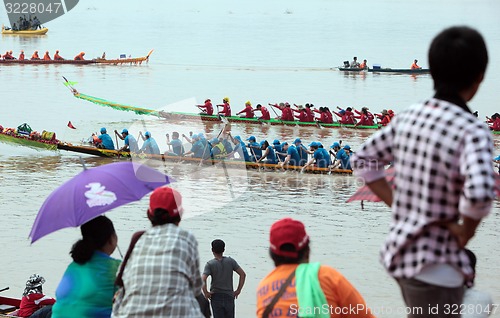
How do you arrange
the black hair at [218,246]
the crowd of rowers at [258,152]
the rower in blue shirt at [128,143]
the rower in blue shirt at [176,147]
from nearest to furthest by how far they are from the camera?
the black hair at [218,246] < the crowd of rowers at [258,152] < the rower in blue shirt at [176,147] < the rower in blue shirt at [128,143]

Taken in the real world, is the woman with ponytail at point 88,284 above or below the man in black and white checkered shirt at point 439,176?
below

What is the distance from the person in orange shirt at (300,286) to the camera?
3.48 m

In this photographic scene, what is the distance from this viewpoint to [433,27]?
77750mm

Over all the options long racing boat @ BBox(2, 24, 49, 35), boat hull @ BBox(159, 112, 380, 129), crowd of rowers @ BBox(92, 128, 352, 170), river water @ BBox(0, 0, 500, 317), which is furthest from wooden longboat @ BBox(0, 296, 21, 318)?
long racing boat @ BBox(2, 24, 49, 35)

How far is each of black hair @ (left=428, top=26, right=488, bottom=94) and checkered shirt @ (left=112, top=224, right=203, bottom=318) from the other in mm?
1331

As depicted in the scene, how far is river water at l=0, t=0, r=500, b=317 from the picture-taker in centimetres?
1299

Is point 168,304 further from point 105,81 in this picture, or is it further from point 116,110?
point 105,81

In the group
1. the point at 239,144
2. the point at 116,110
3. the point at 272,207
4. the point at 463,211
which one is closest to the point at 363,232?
the point at 272,207

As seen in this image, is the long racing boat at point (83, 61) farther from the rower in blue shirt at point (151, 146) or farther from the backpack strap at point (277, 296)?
the backpack strap at point (277, 296)

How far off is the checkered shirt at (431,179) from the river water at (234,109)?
3.16m

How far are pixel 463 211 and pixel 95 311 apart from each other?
2165 mm

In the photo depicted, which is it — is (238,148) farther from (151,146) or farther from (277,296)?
(277,296)

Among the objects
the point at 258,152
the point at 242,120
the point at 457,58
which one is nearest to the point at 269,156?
the point at 258,152

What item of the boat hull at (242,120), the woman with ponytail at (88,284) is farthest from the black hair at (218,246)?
the boat hull at (242,120)
